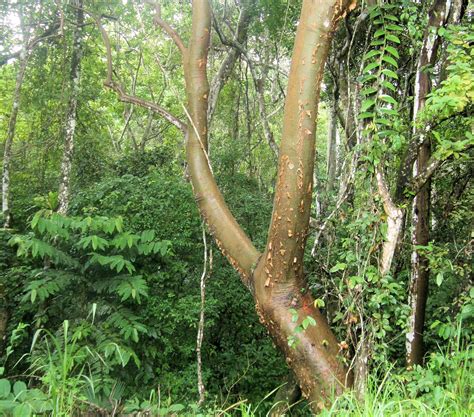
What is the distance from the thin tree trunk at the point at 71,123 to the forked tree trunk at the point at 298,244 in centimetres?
400

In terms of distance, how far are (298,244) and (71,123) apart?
5.07m

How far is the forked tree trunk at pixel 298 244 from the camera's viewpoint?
2.43 m

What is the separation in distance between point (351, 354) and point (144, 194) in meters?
2.99

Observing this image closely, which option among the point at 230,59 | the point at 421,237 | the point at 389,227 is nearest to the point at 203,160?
the point at 389,227

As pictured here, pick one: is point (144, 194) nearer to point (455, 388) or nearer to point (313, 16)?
point (313, 16)

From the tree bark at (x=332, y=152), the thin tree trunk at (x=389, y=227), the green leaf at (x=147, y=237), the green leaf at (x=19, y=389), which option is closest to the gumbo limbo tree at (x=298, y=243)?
the thin tree trunk at (x=389, y=227)

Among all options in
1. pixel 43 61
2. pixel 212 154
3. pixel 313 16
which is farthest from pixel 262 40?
pixel 313 16

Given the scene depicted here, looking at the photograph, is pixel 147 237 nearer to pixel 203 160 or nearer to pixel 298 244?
pixel 203 160

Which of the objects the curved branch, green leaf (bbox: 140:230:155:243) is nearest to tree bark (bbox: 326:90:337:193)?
the curved branch

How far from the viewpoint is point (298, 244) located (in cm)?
264

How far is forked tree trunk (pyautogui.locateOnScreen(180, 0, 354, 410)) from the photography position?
243 centimetres

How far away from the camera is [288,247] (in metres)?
2.62

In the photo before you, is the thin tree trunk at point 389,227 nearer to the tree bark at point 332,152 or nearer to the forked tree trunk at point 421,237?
the forked tree trunk at point 421,237

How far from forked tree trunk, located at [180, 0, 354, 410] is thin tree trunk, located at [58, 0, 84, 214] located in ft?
13.1
